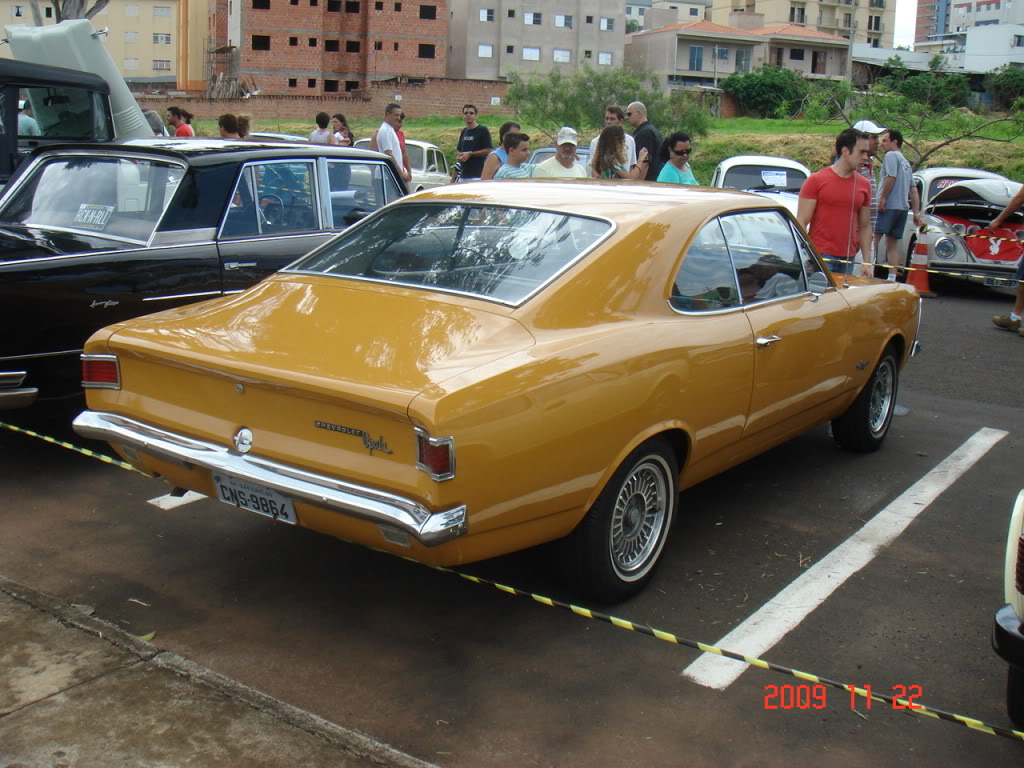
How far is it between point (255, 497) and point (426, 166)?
2019cm

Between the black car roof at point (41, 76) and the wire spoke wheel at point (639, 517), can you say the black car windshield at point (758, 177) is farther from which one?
the wire spoke wheel at point (639, 517)

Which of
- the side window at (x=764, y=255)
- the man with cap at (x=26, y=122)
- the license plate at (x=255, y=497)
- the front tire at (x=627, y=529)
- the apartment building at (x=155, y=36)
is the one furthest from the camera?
the apartment building at (x=155, y=36)

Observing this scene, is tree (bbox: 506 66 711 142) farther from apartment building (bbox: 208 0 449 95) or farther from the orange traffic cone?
the orange traffic cone

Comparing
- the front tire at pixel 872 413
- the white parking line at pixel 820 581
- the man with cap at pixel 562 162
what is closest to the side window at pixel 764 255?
the front tire at pixel 872 413

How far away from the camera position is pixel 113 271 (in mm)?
5969

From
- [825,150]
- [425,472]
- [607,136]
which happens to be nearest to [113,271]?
[425,472]

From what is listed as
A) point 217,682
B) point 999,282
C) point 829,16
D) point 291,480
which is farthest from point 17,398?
point 829,16

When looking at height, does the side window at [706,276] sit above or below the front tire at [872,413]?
above

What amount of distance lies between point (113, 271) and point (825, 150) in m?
36.2

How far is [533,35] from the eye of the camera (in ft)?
284

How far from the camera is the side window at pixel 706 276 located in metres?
4.80

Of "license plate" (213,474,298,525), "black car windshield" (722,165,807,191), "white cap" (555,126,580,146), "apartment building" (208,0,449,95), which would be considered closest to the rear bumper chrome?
"license plate" (213,474,298,525)

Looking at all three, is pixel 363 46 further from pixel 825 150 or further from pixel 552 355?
pixel 552 355
